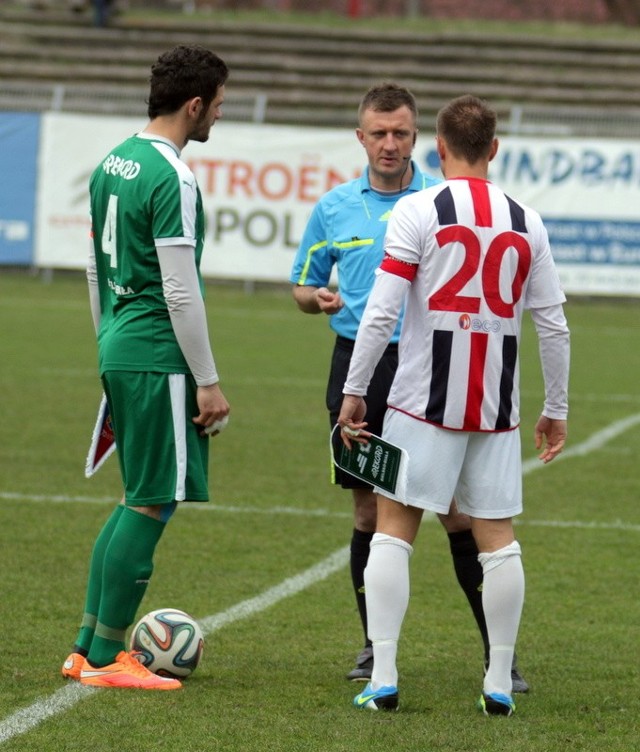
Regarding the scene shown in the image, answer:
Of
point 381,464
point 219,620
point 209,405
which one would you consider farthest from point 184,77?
point 219,620

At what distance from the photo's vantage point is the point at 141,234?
15.7ft

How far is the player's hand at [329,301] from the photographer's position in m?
5.10

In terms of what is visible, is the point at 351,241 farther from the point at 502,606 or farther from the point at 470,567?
the point at 502,606

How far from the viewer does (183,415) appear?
4.86 m

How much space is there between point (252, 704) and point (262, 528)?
113 inches

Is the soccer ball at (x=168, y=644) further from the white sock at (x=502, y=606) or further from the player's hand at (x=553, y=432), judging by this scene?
the player's hand at (x=553, y=432)

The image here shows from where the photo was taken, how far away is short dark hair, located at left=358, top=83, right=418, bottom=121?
17.5 feet

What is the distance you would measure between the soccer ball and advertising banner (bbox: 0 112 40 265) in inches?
675

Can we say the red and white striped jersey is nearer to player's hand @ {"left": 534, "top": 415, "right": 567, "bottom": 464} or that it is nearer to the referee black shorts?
player's hand @ {"left": 534, "top": 415, "right": 567, "bottom": 464}

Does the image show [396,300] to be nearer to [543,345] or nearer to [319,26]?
[543,345]

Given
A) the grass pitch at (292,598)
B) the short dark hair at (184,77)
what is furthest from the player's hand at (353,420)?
the short dark hair at (184,77)

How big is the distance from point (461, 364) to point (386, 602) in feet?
2.59

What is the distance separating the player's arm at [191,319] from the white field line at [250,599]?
995 mm

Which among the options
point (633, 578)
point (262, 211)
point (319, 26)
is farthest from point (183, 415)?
point (319, 26)
